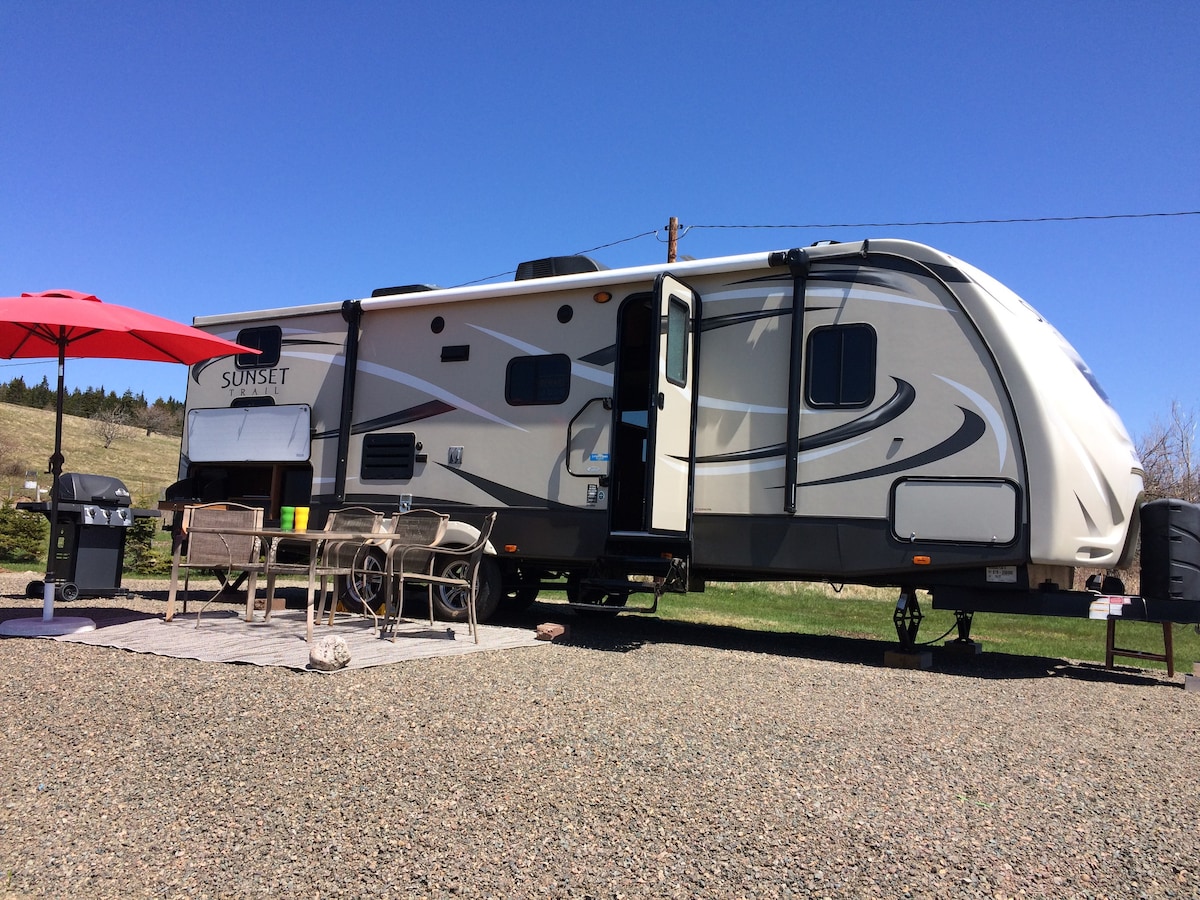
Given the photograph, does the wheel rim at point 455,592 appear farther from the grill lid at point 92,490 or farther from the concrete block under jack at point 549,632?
the grill lid at point 92,490

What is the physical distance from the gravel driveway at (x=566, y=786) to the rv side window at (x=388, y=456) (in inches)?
147

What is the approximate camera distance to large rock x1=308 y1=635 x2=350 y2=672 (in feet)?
18.0

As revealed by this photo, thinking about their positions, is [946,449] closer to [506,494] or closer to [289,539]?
[506,494]

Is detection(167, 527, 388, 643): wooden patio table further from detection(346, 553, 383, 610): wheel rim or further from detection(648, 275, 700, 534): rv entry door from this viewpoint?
detection(648, 275, 700, 534): rv entry door

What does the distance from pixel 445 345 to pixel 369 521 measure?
81.3 inches

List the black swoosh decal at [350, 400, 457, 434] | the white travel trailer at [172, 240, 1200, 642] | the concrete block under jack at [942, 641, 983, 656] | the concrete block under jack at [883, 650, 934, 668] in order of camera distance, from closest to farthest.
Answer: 1. the white travel trailer at [172, 240, 1200, 642]
2. the concrete block under jack at [883, 650, 934, 668]
3. the concrete block under jack at [942, 641, 983, 656]
4. the black swoosh decal at [350, 400, 457, 434]

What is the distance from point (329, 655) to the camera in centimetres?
554

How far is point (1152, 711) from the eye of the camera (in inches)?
232

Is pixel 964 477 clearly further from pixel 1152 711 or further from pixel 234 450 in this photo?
pixel 234 450

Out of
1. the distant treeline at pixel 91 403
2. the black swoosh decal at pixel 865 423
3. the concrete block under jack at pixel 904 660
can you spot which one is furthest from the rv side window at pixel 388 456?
the distant treeline at pixel 91 403

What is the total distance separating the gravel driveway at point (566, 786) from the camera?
9.66 ft

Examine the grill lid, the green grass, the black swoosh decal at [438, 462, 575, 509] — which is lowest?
the green grass

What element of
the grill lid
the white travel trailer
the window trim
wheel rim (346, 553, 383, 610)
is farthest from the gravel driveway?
the grill lid

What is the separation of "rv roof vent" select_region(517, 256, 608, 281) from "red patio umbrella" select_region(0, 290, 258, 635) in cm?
273
